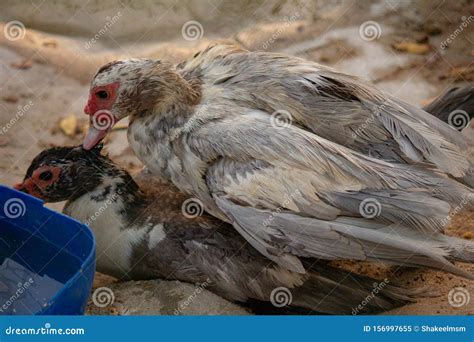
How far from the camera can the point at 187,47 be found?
6.77 ft

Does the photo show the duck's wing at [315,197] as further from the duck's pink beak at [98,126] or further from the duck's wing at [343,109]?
the duck's pink beak at [98,126]

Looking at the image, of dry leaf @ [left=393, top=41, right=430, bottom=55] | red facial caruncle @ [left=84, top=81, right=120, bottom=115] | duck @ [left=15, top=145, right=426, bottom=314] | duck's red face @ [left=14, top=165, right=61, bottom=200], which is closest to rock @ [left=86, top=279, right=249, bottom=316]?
duck @ [left=15, top=145, right=426, bottom=314]

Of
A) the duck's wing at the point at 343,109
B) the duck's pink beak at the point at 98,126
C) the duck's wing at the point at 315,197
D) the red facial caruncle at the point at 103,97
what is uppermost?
the duck's wing at the point at 343,109

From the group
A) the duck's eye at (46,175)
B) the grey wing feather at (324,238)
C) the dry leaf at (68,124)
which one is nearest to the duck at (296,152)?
the grey wing feather at (324,238)

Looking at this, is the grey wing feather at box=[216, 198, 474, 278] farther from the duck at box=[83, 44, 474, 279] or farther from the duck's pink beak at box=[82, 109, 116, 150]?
the duck's pink beak at box=[82, 109, 116, 150]

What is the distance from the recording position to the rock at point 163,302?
1754mm

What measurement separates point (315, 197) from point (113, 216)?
0.46 metres

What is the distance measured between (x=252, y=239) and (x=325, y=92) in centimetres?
37

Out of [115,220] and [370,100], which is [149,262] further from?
[370,100]

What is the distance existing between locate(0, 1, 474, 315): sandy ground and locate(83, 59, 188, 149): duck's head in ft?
0.77

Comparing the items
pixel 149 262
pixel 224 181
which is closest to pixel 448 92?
pixel 224 181

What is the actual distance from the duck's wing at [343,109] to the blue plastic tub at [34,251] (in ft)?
1.44

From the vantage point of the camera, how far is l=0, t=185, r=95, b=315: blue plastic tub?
5.66 feet

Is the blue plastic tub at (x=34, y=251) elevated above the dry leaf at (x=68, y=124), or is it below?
below
